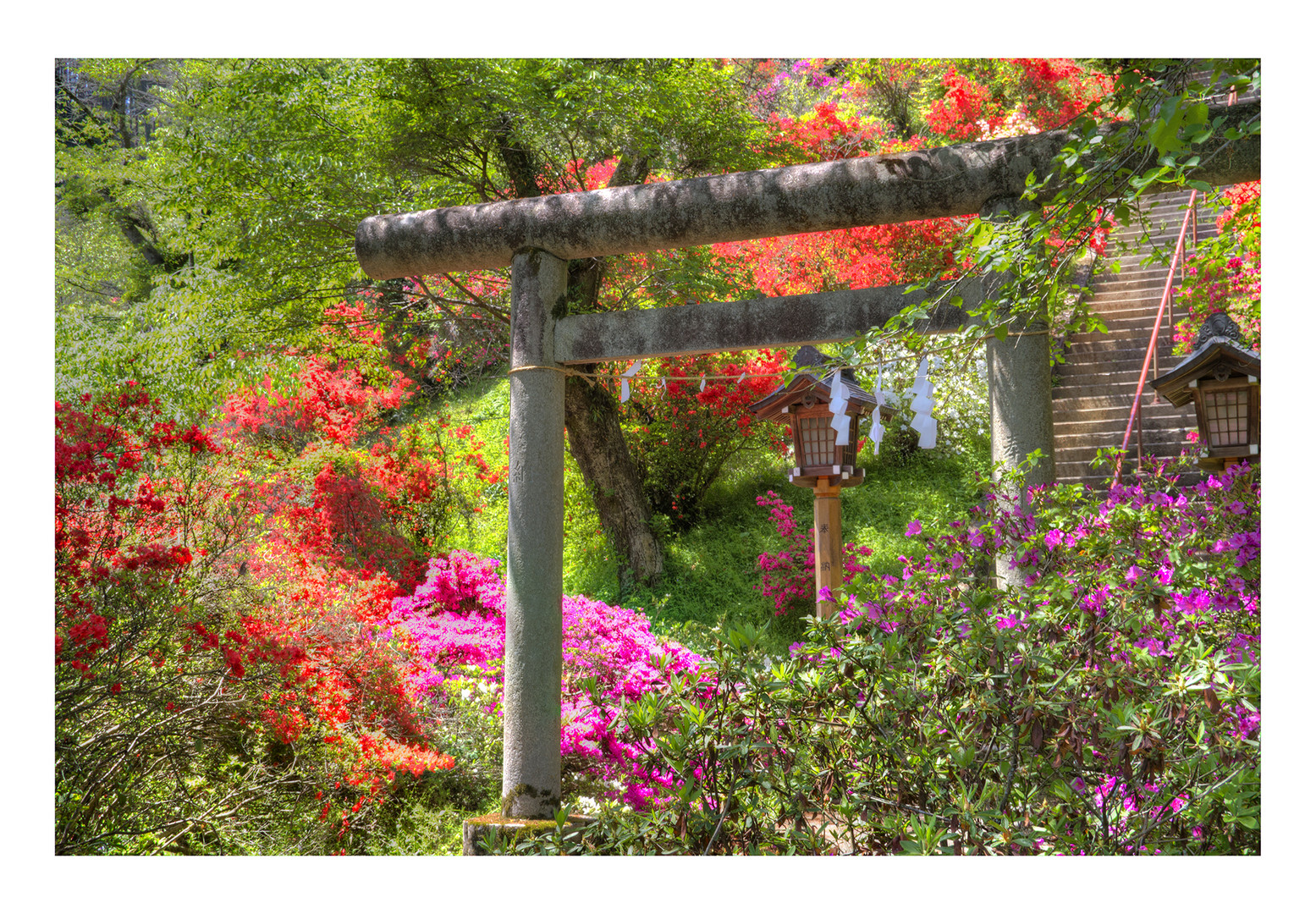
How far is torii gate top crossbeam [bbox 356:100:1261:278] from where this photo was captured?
265 cm

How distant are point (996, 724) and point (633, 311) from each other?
6.15 ft

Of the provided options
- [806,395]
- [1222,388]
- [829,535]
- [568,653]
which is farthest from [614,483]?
[1222,388]

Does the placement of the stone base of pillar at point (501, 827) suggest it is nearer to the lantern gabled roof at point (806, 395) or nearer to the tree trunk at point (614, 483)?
the lantern gabled roof at point (806, 395)

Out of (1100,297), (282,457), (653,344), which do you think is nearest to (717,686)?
(653,344)

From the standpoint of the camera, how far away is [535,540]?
3.09 metres

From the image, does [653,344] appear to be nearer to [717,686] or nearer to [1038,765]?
[717,686]

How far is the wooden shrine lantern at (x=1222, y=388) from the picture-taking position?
13.4 ft

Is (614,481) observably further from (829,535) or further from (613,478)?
(829,535)

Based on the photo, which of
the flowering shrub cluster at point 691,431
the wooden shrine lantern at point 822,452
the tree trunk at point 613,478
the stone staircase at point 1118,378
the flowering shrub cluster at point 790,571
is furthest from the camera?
the flowering shrub cluster at point 691,431

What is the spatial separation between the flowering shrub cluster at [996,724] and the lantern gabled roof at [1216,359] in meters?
2.35

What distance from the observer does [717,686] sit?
199 cm

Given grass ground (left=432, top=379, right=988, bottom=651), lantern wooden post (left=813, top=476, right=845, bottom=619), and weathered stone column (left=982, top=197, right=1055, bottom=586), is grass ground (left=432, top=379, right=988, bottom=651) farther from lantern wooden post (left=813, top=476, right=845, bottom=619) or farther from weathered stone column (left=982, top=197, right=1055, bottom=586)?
weathered stone column (left=982, top=197, right=1055, bottom=586)

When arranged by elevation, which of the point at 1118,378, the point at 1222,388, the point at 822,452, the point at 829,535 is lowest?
the point at 829,535

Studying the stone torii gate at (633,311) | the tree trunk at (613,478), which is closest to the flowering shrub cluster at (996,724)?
the stone torii gate at (633,311)
